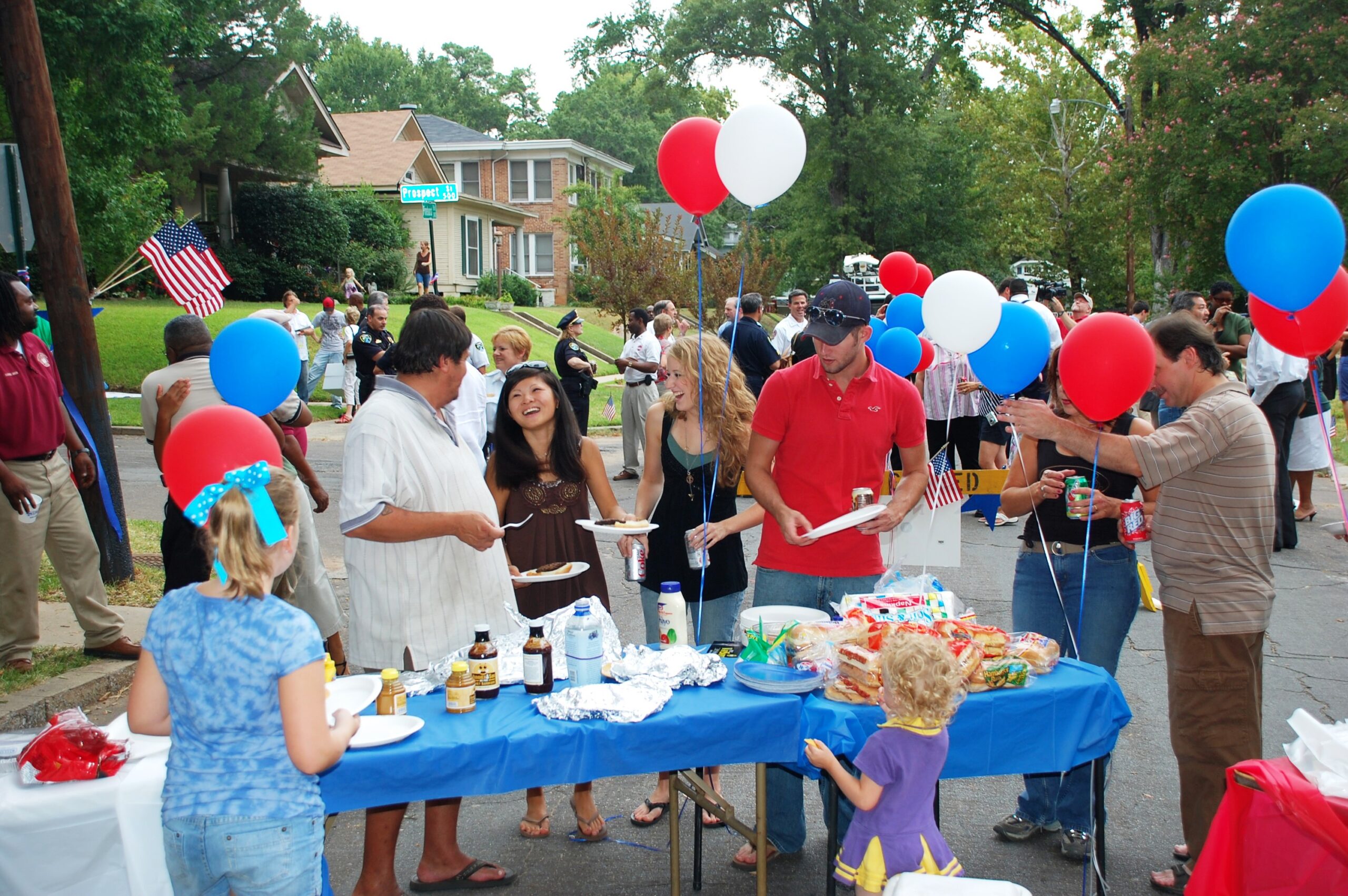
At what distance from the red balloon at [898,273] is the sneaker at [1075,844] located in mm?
4972

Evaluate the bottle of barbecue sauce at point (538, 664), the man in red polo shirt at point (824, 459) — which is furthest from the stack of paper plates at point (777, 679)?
the man in red polo shirt at point (824, 459)

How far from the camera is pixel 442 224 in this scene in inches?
1421

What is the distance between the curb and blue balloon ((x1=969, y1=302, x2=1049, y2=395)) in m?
4.59

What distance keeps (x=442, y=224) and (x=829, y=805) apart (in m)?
35.4

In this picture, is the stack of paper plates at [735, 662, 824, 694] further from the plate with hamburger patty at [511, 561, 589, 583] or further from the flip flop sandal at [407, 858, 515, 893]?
the flip flop sandal at [407, 858, 515, 893]

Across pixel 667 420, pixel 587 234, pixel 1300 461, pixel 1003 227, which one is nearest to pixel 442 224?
pixel 587 234

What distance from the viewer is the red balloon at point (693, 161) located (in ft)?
14.7

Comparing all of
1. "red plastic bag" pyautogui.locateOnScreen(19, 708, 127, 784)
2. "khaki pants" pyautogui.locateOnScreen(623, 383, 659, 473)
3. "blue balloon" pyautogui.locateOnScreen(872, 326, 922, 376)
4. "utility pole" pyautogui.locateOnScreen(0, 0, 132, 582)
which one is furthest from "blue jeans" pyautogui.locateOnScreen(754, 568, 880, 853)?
"khaki pants" pyautogui.locateOnScreen(623, 383, 659, 473)

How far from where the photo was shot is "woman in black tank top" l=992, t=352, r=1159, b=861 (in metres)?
3.89

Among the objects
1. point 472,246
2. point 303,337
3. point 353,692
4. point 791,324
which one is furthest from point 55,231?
point 472,246

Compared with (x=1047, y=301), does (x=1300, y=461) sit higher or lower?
lower

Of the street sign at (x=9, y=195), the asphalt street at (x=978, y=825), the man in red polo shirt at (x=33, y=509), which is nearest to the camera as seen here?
the asphalt street at (x=978, y=825)

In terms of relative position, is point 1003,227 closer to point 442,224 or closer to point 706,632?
point 442,224

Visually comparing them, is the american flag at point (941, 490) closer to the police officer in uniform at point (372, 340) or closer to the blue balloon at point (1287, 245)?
the blue balloon at point (1287, 245)
